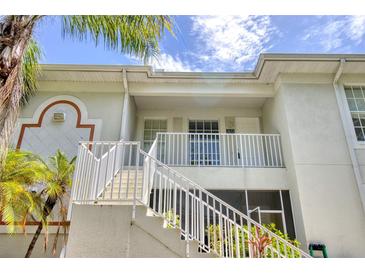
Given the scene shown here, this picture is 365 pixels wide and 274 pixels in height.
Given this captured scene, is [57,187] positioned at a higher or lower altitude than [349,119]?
lower

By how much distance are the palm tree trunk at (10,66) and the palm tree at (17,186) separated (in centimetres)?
210

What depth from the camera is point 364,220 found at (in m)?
6.60

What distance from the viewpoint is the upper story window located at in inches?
306

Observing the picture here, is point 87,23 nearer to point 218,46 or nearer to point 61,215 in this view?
point 218,46

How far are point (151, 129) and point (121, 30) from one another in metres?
6.09

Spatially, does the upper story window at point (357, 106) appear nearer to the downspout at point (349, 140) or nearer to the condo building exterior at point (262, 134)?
the condo building exterior at point (262, 134)

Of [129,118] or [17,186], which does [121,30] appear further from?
[129,118]

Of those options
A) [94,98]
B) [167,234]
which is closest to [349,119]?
[167,234]

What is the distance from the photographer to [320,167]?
7.16 metres

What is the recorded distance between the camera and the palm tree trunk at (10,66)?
2.69 metres

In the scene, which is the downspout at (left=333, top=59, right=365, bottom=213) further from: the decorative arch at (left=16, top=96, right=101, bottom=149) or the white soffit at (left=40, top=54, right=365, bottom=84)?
the decorative arch at (left=16, top=96, right=101, bottom=149)

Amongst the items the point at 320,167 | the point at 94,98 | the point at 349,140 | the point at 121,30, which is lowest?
the point at 320,167

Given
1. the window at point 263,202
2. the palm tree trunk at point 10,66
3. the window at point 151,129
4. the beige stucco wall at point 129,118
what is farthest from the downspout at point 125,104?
the palm tree trunk at point 10,66
